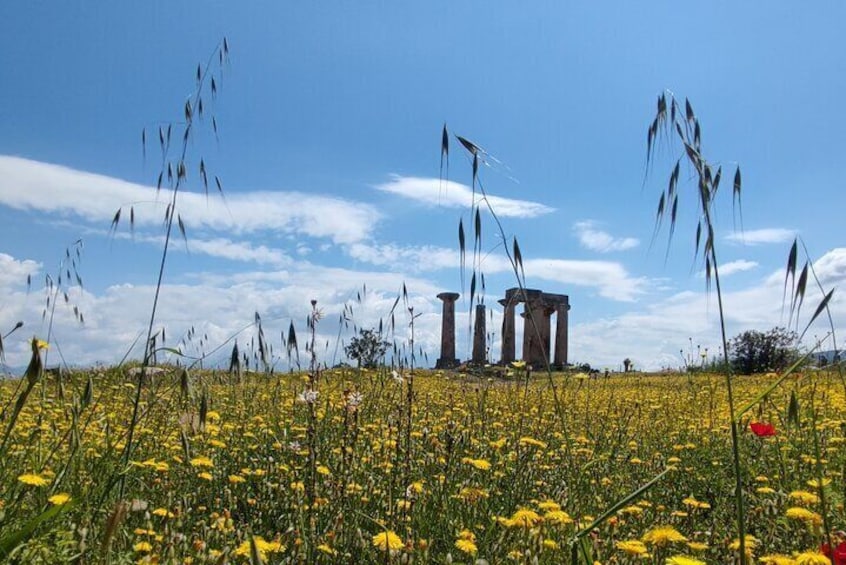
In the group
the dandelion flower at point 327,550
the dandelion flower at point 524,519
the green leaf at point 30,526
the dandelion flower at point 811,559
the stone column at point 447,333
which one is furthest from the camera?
the stone column at point 447,333

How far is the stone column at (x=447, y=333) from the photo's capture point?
106ft

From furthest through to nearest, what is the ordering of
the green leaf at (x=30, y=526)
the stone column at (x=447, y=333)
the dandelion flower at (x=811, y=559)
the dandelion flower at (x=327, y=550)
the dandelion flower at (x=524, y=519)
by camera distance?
the stone column at (x=447, y=333), the dandelion flower at (x=524, y=519), the dandelion flower at (x=327, y=550), the dandelion flower at (x=811, y=559), the green leaf at (x=30, y=526)

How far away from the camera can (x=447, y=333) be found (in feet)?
106

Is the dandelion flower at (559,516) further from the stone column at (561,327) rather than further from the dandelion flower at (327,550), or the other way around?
the stone column at (561,327)

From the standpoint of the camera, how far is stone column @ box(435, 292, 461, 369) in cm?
3234


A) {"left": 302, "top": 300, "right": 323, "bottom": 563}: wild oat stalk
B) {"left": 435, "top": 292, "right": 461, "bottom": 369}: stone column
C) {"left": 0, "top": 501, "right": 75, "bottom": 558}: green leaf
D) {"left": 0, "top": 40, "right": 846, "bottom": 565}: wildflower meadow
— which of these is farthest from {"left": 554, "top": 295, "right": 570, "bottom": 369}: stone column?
{"left": 0, "top": 501, "right": 75, "bottom": 558}: green leaf

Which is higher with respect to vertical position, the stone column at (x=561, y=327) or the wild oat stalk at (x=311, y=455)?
the stone column at (x=561, y=327)

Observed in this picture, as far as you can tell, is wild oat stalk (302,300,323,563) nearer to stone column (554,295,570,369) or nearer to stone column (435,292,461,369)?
stone column (435,292,461,369)

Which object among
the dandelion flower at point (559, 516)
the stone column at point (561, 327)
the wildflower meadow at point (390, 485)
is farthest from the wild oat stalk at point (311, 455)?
the stone column at point (561, 327)

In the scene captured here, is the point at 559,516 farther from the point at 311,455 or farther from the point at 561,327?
the point at 561,327


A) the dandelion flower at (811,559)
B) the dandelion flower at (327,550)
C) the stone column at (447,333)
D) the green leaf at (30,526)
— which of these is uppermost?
the stone column at (447,333)

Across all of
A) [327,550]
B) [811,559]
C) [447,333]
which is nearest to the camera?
[811,559]

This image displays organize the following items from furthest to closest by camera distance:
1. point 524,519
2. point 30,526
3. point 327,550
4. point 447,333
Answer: point 447,333 → point 524,519 → point 327,550 → point 30,526

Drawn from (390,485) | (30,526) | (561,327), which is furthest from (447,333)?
(30,526)
